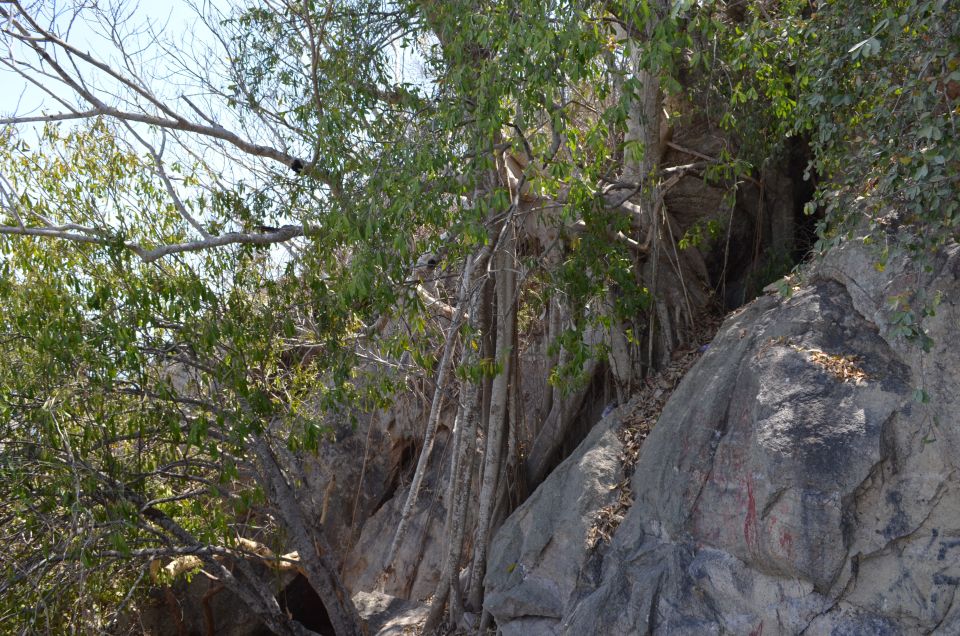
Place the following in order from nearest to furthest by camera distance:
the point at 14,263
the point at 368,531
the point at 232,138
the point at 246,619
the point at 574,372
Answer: the point at 14,263, the point at 574,372, the point at 232,138, the point at 246,619, the point at 368,531

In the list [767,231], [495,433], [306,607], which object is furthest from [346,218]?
[306,607]

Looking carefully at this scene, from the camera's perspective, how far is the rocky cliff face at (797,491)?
5062mm

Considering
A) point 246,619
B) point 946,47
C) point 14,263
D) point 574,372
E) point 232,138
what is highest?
point 232,138

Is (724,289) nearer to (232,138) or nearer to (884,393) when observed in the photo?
(884,393)

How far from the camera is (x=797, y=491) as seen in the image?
17.7ft

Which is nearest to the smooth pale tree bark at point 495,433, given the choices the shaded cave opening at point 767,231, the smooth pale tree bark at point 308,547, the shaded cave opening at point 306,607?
the smooth pale tree bark at point 308,547

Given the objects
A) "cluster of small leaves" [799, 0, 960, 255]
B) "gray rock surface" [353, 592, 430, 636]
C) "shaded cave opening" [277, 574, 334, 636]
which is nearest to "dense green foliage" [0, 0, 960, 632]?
"cluster of small leaves" [799, 0, 960, 255]

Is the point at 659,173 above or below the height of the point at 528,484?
above

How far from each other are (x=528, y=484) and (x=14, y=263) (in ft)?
16.0

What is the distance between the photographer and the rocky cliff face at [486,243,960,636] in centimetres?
506

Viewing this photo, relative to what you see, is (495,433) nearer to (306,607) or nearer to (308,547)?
(308,547)

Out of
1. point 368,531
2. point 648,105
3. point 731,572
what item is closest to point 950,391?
point 731,572

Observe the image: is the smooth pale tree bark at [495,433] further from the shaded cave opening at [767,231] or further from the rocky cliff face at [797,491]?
the shaded cave opening at [767,231]

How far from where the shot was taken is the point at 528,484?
841cm
